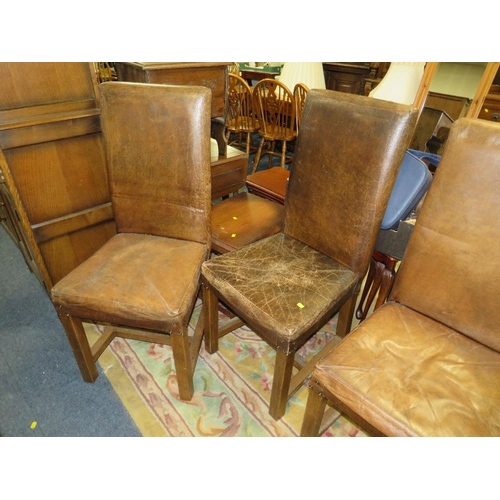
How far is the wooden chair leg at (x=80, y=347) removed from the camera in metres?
1.26

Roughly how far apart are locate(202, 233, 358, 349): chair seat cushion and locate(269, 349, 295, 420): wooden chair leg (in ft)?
0.22

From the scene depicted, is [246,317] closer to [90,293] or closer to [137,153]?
[90,293]

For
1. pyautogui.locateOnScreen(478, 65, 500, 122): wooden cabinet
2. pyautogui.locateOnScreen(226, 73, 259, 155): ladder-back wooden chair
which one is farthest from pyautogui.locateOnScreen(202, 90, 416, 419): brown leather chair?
pyautogui.locateOnScreen(478, 65, 500, 122): wooden cabinet

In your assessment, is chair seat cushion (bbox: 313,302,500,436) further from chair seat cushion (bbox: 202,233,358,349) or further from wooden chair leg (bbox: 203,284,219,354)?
wooden chair leg (bbox: 203,284,219,354)

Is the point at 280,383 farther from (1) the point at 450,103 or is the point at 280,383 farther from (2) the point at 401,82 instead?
(1) the point at 450,103

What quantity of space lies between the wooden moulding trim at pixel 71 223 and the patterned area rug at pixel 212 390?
1.67ft

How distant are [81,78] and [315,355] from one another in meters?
1.61

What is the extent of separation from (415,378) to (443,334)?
214 millimetres

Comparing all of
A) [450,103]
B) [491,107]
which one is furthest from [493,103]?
[450,103]

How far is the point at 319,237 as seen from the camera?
1366 mm

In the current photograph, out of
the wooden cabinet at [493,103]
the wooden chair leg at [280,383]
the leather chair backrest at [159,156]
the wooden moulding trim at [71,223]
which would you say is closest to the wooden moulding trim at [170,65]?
the leather chair backrest at [159,156]

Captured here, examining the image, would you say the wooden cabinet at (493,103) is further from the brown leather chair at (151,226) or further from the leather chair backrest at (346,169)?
the brown leather chair at (151,226)
